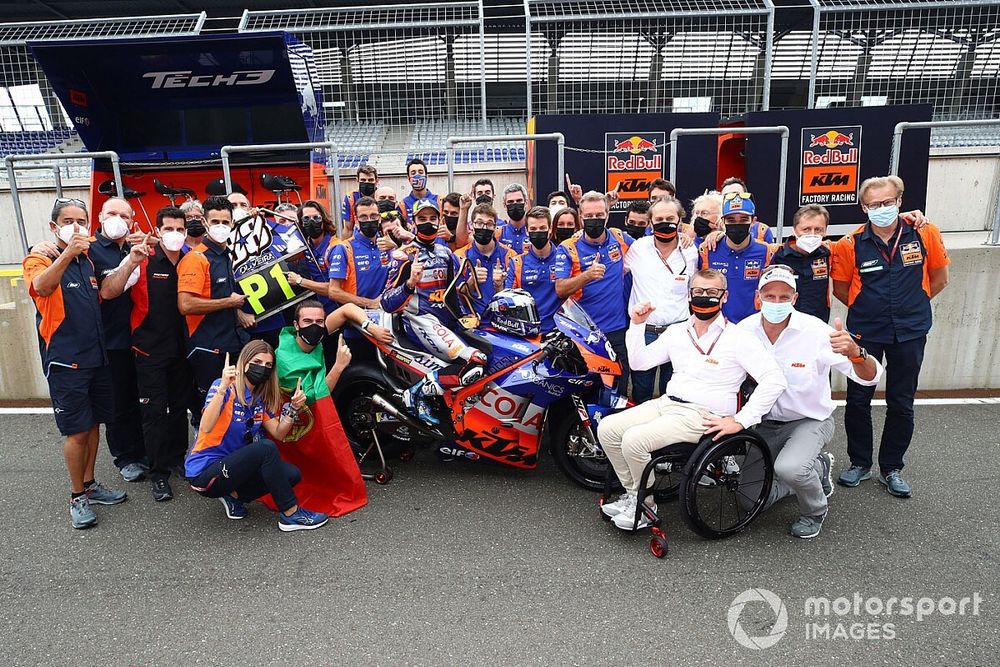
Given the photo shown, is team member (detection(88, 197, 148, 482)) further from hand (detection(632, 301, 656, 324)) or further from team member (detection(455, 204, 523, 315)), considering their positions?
hand (detection(632, 301, 656, 324))

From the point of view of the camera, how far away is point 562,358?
3.92 meters

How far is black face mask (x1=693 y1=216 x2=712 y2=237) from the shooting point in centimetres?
463

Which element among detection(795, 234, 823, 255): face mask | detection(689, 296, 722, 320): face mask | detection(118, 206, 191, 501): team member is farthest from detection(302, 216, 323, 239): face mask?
detection(795, 234, 823, 255): face mask

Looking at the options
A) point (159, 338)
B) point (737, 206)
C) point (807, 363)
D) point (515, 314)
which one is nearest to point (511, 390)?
point (515, 314)

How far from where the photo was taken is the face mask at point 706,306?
356 centimetres

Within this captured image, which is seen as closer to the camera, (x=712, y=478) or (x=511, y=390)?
(x=712, y=478)

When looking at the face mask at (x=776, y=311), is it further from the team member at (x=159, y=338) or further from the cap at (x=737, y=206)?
the team member at (x=159, y=338)

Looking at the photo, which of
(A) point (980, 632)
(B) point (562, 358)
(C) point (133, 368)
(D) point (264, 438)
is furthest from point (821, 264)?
(C) point (133, 368)

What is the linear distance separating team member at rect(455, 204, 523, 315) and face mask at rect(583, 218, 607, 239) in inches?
22.0

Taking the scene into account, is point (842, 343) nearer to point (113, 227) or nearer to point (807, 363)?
point (807, 363)

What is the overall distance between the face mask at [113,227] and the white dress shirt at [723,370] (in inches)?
136

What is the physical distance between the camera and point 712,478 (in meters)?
3.67

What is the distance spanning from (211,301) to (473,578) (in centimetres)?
240

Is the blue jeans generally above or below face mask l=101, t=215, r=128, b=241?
below
